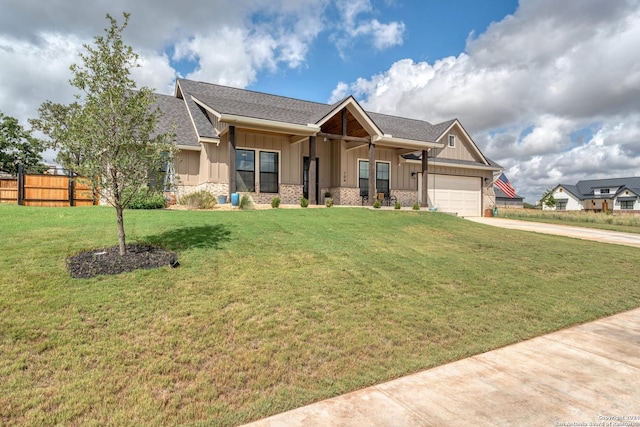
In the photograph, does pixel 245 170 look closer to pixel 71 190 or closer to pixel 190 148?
pixel 190 148

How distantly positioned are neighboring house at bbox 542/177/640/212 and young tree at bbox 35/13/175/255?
228 ft

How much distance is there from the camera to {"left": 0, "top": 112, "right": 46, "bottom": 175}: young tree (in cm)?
Result: 2975

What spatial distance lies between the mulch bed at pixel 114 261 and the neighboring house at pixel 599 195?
69.3 m

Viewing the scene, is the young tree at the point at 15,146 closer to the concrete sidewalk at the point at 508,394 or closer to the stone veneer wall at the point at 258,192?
the stone veneer wall at the point at 258,192

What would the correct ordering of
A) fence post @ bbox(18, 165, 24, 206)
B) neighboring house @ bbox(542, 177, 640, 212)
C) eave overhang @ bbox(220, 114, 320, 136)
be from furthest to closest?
neighboring house @ bbox(542, 177, 640, 212) → eave overhang @ bbox(220, 114, 320, 136) → fence post @ bbox(18, 165, 24, 206)

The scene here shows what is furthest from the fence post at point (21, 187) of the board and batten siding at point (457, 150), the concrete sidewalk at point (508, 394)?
the board and batten siding at point (457, 150)

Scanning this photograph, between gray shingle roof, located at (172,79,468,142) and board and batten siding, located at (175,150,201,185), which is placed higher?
gray shingle roof, located at (172,79,468,142)

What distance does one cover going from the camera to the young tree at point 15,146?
97.6ft

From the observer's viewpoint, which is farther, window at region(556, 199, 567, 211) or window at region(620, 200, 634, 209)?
window at region(556, 199, 567, 211)

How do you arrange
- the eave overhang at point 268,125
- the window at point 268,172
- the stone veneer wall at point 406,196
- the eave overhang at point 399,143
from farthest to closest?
the stone veneer wall at point 406,196
the eave overhang at point 399,143
the window at point 268,172
the eave overhang at point 268,125

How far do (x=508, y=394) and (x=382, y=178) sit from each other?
55.7 feet

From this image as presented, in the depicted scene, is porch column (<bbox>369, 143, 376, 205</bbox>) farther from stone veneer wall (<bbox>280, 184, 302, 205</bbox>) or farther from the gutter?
stone veneer wall (<bbox>280, 184, 302, 205</bbox>)

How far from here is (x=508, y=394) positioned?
3010 mm

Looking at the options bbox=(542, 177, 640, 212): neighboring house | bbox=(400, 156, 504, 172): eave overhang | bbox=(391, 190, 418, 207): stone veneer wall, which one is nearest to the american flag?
bbox=(400, 156, 504, 172): eave overhang
